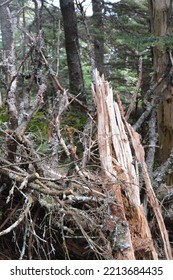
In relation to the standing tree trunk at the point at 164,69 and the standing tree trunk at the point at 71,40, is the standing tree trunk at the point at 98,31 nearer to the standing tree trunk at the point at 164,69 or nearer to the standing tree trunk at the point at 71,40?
the standing tree trunk at the point at 71,40

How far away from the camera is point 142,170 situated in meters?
2.93

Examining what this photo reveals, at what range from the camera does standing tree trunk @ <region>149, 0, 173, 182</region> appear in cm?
409

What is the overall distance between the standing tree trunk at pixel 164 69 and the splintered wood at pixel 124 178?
119cm

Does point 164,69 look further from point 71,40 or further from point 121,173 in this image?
point 71,40

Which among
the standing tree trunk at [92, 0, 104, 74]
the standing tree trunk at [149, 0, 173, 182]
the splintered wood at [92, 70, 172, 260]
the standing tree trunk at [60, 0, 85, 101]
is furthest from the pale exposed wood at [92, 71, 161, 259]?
the standing tree trunk at [92, 0, 104, 74]

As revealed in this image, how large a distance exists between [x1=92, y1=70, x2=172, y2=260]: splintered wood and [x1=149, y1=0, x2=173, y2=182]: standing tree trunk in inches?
47.0

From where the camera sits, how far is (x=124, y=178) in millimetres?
2750

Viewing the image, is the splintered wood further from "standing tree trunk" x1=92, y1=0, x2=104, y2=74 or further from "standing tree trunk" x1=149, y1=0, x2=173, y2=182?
"standing tree trunk" x1=92, y1=0, x2=104, y2=74

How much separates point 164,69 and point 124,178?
1911 millimetres

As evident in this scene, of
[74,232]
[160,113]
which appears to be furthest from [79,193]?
[160,113]

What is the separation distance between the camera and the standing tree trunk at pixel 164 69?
4.09 metres

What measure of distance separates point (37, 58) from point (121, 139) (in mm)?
1358

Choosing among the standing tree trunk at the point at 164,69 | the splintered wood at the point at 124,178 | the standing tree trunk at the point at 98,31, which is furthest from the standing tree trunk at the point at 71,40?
the splintered wood at the point at 124,178
